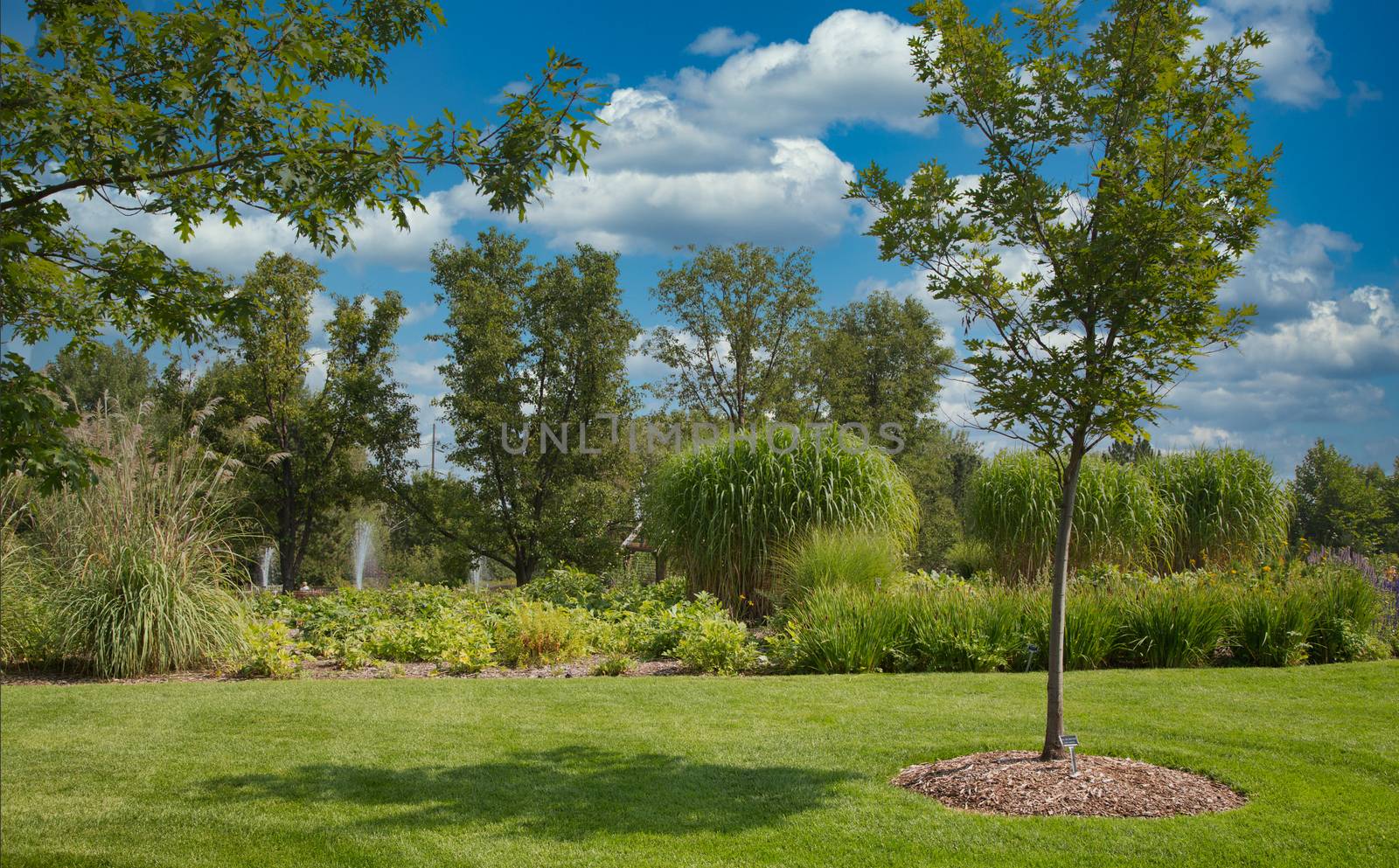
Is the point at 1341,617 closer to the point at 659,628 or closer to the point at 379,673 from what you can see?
the point at 659,628

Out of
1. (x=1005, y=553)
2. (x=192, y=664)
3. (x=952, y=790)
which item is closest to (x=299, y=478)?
(x=192, y=664)

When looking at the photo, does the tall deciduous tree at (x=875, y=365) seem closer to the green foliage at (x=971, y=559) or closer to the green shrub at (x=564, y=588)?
the green foliage at (x=971, y=559)

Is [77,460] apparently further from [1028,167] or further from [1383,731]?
[1383,731]

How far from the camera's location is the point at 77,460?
3410 millimetres

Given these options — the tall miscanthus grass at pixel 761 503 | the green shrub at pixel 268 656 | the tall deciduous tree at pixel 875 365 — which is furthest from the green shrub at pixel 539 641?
the tall deciduous tree at pixel 875 365

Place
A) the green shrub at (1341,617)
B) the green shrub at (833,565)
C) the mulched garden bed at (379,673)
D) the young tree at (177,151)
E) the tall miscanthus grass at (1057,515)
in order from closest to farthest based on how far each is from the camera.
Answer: the young tree at (177,151) < the mulched garden bed at (379,673) < the green shrub at (1341,617) < the green shrub at (833,565) < the tall miscanthus grass at (1057,515)

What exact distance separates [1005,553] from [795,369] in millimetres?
11771

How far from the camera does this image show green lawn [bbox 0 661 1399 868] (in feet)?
12.0

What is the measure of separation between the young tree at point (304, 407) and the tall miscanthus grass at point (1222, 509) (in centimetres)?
1486

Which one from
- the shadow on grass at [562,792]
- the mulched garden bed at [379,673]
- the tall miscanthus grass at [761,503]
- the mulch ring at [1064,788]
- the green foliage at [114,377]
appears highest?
the green foliage at [114,377]

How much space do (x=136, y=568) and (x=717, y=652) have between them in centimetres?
501

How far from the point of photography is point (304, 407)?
19.6 m

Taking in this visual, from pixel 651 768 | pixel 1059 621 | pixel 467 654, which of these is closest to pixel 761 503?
pixel 467 654

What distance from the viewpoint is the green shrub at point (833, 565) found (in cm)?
941
